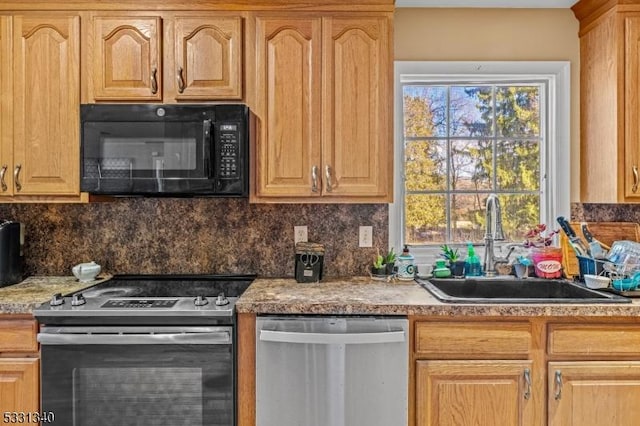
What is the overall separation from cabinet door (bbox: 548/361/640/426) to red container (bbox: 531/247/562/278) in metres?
0.56

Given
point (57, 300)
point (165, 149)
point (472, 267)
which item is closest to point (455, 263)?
point (472, 267)

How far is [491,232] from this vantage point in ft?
7.55

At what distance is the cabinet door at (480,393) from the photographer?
1767mm

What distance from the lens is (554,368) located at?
5.81 ft

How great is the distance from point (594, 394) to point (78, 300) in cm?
203

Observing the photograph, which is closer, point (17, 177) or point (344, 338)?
point (344, 338)

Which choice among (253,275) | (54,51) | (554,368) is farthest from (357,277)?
(54,51)

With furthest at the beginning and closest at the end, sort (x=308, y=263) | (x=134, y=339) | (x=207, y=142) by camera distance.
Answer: (x=308, y=263), (x=207, y=142), (x=134, y=339)

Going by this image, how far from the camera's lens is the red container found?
2.26m

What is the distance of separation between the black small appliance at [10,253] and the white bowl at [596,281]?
8.67 ft

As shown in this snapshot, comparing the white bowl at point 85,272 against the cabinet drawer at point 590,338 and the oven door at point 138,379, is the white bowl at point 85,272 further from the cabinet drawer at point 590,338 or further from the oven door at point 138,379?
the cabinet drawer at point 590,338

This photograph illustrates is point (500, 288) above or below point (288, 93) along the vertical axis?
below

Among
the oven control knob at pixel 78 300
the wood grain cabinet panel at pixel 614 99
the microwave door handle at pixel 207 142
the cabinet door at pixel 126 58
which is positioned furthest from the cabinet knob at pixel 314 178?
the wood grain cabinet panel at pixel 614 99

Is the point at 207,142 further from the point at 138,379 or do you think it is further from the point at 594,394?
the point at 594,394
